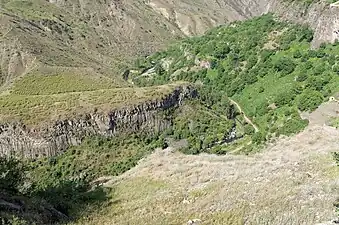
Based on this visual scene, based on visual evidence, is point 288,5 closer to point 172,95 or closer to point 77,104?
point 172,95

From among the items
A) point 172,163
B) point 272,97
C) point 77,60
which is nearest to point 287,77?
point 272,97

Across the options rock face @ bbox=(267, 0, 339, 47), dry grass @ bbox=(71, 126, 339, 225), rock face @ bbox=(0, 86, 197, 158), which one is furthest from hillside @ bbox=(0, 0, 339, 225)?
rock face @ bbox=(267, 0, 339, 47)

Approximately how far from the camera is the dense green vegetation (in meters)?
89.4

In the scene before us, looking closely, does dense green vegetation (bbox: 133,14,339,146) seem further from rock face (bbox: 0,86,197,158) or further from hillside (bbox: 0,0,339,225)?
rock face (bbox: 0,86,197,158)

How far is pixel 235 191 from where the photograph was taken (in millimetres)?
28578

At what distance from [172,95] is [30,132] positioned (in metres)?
38.1

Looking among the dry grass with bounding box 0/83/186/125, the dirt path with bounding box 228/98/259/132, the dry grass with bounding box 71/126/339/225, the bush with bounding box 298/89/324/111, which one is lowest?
the dirt path with bounding box 228/98/259/132

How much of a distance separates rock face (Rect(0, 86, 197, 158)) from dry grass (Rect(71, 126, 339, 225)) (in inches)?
2862

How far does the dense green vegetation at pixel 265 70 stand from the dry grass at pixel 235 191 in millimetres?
39636

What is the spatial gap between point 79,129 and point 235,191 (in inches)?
3412

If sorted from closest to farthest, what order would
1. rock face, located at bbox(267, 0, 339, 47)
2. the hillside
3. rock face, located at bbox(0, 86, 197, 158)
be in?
the hillside → rock face, located at bbox(267, 0, 339, 47) → rock face, located at bbox(0, 86, 197, 158)

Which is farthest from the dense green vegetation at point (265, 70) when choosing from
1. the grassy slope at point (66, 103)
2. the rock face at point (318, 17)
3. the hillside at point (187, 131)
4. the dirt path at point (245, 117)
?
the grassy slope at point (66, 103)

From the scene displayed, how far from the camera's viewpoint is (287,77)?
106m

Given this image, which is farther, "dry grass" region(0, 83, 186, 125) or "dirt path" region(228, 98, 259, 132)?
"dry grass" region(0, 83, 186, 125)
